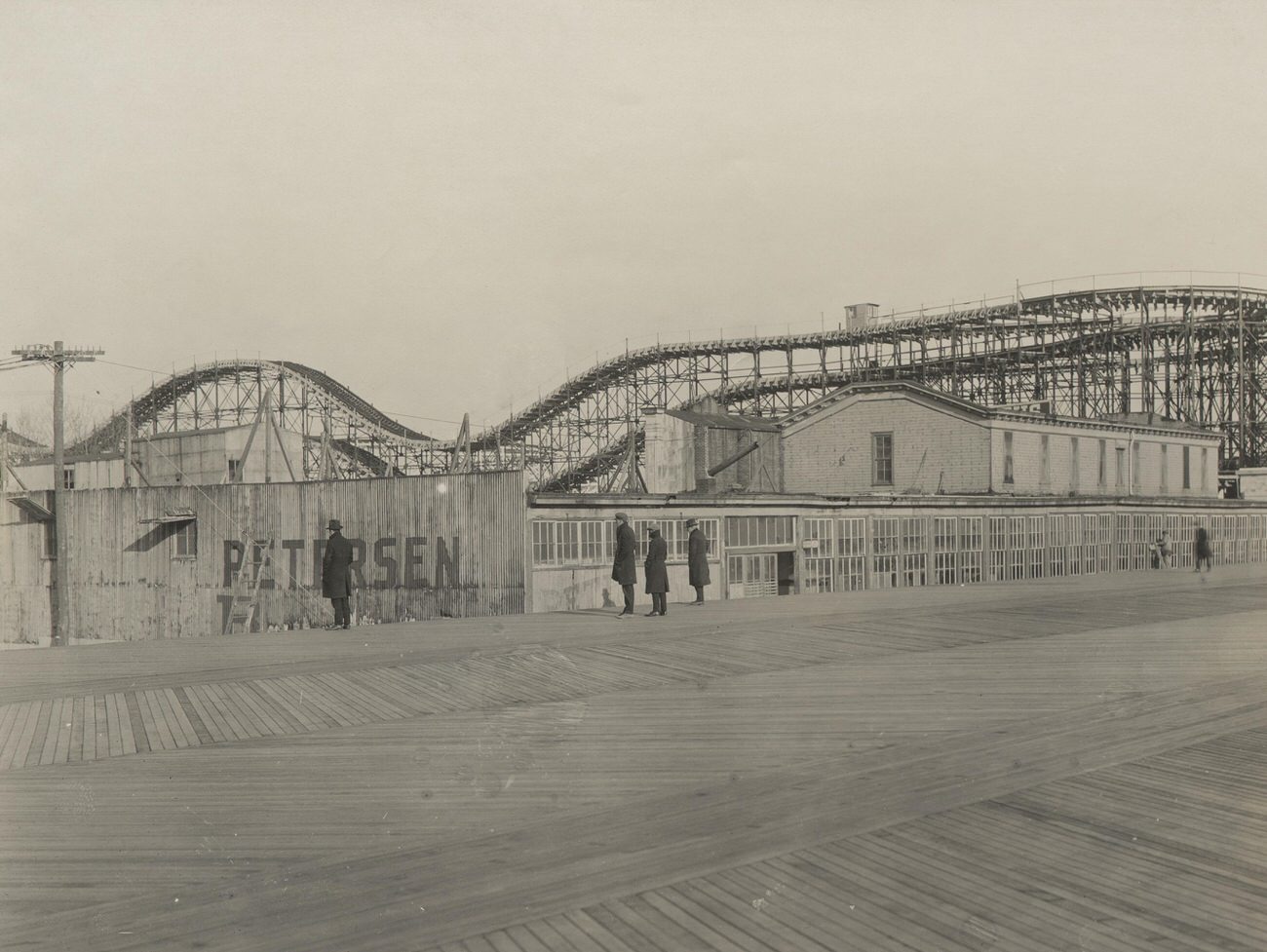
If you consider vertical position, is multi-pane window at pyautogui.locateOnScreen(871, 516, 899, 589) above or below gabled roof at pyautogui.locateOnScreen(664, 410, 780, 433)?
below

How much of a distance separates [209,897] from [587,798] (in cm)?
219

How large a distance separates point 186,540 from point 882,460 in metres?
19.2

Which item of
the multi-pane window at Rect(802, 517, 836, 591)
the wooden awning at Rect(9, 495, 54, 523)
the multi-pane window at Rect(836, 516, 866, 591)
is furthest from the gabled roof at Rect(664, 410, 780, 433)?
the wooden awning at Rect(9, 495, 54, 523)

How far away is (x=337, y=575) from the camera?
584 inches

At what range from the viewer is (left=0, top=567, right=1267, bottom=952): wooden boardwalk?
4.51m

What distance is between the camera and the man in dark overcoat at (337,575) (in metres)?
14.8

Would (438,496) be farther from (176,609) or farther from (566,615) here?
(176,609)

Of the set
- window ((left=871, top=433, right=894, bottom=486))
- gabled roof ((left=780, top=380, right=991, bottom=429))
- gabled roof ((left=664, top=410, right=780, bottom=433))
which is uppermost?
gabled roof ((left=780, top=380, right=991, bottom=429))

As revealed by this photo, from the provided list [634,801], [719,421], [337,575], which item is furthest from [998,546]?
[634,801]

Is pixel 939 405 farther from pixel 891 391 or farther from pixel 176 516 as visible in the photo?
pixel 176 516

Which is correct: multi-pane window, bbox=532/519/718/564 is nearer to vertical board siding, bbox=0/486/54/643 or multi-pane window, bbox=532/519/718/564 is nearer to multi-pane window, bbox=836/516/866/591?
multi-pane window, bbox=836/516/866/591

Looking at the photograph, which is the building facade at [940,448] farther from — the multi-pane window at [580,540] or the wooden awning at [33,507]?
the wooden awning at [33,507]

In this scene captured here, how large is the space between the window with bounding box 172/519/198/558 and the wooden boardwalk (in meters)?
13.2

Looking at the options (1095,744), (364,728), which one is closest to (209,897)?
(364,728)
